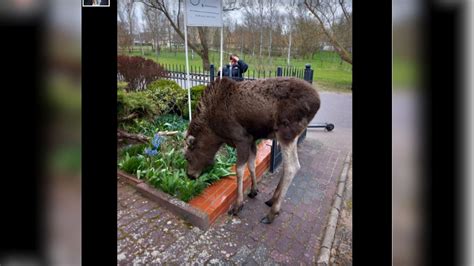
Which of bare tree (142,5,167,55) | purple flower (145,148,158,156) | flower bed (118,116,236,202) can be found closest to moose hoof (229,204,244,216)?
flower bed (118,116,236,202)

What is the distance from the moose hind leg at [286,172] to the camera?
298 centimetres

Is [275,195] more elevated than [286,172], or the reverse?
[286,172]

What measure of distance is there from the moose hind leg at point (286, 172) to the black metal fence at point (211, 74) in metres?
1.17

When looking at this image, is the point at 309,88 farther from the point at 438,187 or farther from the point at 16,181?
the point at 16,181

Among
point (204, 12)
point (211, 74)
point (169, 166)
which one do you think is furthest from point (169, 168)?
point (211, 74)

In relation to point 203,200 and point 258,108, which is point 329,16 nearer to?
point 258,108

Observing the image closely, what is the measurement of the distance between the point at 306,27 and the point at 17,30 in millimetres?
2120

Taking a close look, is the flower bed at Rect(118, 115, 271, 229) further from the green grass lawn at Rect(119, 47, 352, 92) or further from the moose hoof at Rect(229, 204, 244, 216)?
the green grass lawn at Rect(119, 47, 352, 92)

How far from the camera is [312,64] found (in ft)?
11.6

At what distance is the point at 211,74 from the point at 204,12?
192 centimetres

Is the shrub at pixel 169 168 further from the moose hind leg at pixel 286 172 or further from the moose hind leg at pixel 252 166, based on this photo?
the moose hind leg at pixel 286 172

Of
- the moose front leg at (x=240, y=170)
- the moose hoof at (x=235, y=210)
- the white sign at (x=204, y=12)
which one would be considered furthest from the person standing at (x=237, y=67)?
Answer: the moose hoof at (x=235, y=210)

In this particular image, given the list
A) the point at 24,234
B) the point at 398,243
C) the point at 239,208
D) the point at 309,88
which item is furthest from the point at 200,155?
the point at 398,243

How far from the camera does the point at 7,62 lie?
945mm
